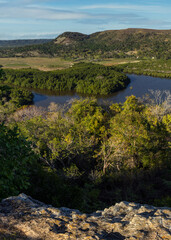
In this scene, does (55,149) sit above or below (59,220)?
below

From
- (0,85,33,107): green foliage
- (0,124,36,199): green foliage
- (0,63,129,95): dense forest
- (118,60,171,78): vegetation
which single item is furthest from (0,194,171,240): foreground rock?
(118,60,171,78): vegetation

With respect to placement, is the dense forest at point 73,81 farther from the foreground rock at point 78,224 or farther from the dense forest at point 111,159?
the foreground rock at point 78,224

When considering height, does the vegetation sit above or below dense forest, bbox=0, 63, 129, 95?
above

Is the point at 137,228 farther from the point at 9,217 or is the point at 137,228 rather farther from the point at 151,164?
the point at 151,164

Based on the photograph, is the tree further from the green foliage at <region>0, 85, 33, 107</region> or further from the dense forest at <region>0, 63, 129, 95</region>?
the dense forest at <region>0, 63, 129, 95</region>

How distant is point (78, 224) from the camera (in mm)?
6332

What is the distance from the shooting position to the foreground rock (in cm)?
577

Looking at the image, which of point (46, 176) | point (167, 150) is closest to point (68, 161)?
point (46, 176)

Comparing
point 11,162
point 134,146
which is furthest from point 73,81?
point 11,162

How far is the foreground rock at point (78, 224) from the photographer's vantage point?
18.9 ft

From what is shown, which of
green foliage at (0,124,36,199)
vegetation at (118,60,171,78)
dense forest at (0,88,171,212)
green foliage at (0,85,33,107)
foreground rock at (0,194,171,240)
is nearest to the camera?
foreground rock at (0,194,171,240)

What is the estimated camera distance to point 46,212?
694 cm

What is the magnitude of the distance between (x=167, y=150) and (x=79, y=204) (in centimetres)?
1388

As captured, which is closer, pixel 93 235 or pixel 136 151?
pixel 93 235
